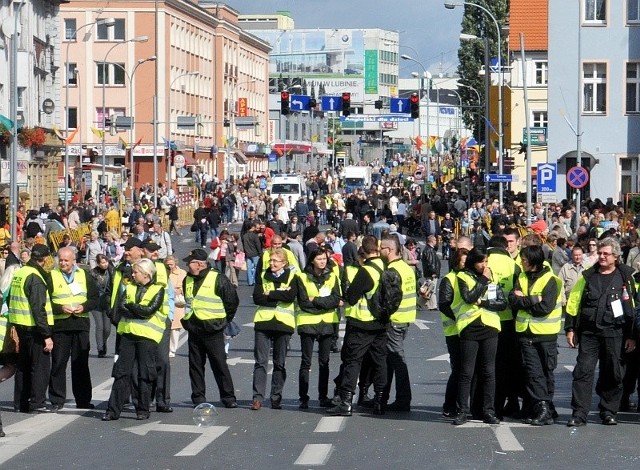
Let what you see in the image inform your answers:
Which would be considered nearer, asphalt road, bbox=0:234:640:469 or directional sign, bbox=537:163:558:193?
asphalt road, bbox=0:234:640:469

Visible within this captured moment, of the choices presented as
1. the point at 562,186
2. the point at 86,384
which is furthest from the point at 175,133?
the point at 86,384

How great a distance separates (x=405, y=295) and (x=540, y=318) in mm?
1468

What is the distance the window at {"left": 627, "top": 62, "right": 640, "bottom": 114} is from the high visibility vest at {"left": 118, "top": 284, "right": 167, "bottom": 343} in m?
41.8

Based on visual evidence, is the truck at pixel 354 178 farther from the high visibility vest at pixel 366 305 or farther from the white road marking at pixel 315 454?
the white road marking at pixel 315 454

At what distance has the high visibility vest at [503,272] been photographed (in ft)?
46.6

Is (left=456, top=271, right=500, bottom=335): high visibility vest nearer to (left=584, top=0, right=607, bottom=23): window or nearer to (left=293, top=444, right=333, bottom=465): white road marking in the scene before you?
(left=293, top=444, right=333, bottom=465): white road marking

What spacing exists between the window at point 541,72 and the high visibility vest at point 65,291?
64.0 metres

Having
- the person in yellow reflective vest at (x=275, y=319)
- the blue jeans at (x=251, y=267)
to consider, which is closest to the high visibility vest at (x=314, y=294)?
the person in yellow reflective vest at (x=275, y=319)

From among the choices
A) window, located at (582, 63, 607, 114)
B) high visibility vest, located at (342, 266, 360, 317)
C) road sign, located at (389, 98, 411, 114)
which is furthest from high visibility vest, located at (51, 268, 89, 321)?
road sign, located at (389, 98, 411, 114)

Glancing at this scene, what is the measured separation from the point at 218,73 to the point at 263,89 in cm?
2038

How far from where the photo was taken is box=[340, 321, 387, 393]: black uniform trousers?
49.0 feet

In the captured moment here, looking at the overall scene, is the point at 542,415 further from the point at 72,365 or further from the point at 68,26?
the point at 68,26

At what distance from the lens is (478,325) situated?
14000 millimetres

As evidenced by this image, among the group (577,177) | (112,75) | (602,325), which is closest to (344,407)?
(602,325)
